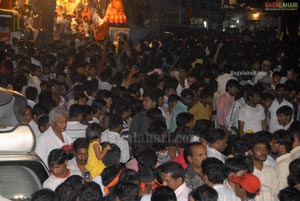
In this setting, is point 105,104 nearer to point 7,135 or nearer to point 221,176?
point 221,176

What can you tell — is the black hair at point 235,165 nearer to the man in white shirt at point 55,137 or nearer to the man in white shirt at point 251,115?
the man in white shirt at point 55,137

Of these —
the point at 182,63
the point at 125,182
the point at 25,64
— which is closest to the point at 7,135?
the point at 125,182

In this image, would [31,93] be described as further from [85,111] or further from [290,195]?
[290,195]

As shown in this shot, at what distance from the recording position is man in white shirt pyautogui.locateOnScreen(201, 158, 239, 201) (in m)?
4.73

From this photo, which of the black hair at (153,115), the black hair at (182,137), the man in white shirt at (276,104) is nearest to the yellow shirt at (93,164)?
the black hair at (182,137)

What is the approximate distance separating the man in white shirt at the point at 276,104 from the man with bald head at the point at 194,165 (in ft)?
10.2

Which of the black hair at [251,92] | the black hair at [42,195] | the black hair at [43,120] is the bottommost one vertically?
the black hair at [42,195]

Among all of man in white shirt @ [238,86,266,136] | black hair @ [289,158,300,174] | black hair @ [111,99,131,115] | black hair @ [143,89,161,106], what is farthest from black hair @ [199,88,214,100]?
black hair @ [289,158,300,174]

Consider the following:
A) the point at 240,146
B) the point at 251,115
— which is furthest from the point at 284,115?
the point at 240,146

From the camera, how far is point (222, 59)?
14.6 metres

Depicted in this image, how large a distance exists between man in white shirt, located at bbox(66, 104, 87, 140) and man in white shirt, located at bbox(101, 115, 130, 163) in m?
0.46

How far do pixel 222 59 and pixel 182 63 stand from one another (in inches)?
128

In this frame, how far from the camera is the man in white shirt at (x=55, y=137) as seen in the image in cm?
616

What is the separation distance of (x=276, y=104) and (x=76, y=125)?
3461mm
